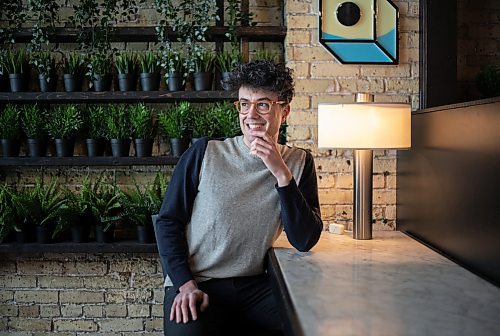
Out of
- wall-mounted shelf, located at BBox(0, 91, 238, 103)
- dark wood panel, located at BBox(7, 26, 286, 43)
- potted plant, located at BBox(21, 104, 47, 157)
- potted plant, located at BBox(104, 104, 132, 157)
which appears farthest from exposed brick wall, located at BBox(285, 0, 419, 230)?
potted plant, located at BBox(21, 104, 47, 157)

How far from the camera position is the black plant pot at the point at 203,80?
3150 mm

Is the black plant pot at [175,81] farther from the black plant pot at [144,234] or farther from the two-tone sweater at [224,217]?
the two-tone sweater at [224,217]

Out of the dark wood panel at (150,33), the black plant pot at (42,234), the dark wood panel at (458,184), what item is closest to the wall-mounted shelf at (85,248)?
the black plant pot at (42,234)

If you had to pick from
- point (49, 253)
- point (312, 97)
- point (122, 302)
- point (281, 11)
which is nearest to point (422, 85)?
point (312, 97)

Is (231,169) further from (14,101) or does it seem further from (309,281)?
(14,101)

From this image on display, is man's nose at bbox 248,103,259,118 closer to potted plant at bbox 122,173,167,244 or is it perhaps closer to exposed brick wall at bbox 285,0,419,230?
exposed brick wall at bbox 285,0,419,230

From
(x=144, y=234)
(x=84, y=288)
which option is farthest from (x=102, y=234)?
(x=84, y=288)

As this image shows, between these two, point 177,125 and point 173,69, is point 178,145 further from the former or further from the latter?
point 173,69

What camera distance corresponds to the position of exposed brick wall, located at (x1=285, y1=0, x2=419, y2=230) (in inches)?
117

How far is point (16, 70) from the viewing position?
10.4 ft

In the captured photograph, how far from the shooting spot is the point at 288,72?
2.22 metres

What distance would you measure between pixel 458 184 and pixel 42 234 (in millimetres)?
2116

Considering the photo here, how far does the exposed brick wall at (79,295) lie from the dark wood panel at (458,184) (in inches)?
60.5

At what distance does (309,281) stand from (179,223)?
617 mm
